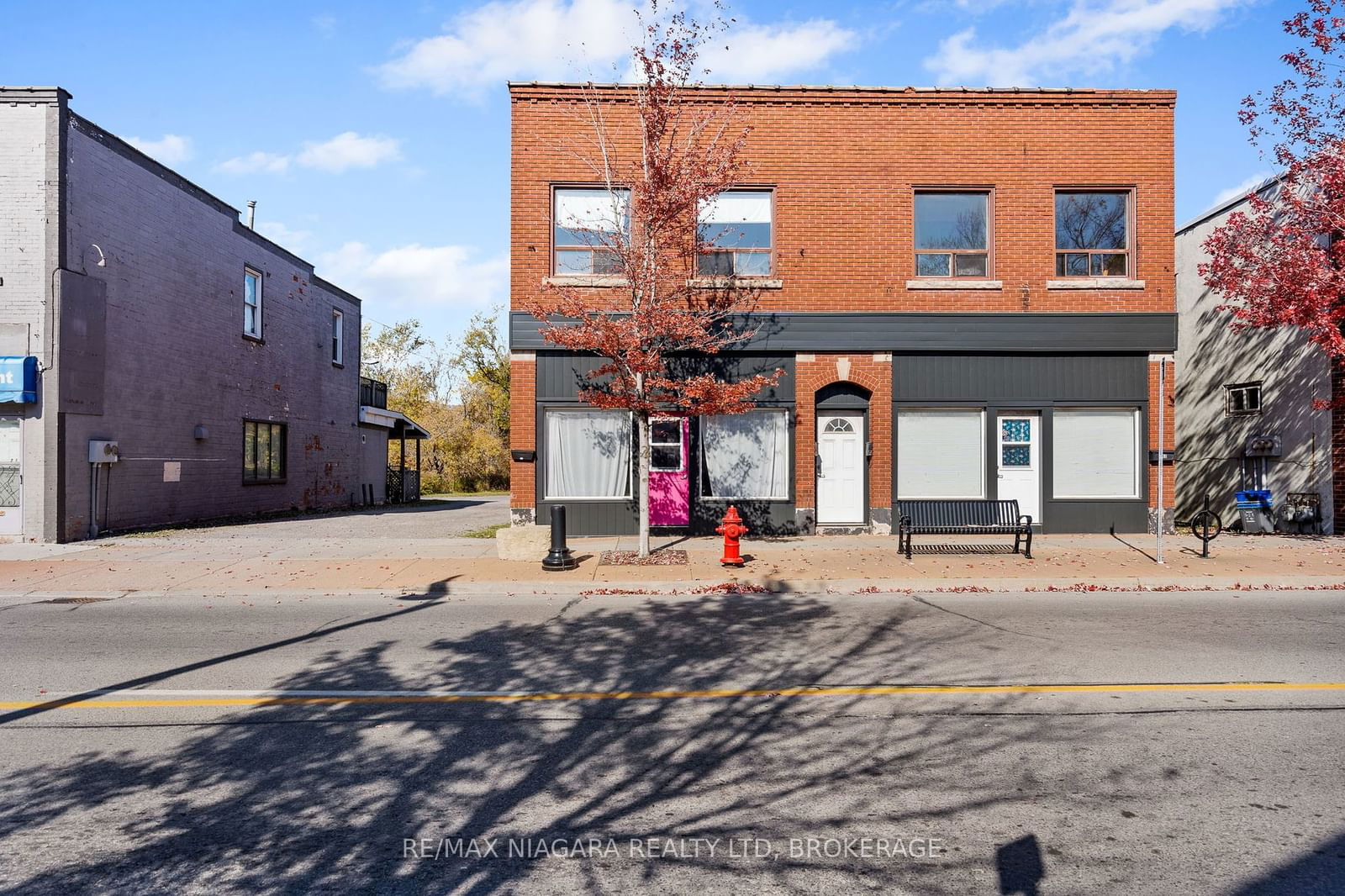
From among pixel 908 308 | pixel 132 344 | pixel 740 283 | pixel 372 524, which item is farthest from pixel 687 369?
pixel 132 344

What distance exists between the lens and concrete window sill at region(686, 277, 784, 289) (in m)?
16.2

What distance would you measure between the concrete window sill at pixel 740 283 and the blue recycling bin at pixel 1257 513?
10.6m

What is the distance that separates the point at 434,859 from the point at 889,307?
14.6 meters

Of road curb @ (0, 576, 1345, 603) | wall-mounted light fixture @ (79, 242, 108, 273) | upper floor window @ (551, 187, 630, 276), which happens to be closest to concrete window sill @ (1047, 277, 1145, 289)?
road curb @ (0, 576, 1345, 603)

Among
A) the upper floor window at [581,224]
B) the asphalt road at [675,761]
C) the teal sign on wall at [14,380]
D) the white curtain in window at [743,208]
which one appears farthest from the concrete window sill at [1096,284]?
the teal sign on wall at [14,380]

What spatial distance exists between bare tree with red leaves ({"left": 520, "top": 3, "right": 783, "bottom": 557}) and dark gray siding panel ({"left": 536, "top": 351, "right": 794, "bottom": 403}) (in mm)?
194

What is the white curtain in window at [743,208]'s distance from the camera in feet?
54.2

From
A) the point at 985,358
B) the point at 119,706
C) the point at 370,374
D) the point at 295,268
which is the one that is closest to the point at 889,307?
the point at 985,358

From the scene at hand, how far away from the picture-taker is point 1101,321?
16500 mm

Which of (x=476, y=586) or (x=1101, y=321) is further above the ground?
(x=1101, y=321)

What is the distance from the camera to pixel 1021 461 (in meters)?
16.7

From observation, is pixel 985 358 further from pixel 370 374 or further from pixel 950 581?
pixel 370 374

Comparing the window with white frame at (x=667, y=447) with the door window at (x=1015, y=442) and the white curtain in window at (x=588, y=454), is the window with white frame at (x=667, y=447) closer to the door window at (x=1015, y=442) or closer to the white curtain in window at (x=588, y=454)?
the white curtain in window at (x=588, y=454)

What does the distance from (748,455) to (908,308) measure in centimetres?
420
